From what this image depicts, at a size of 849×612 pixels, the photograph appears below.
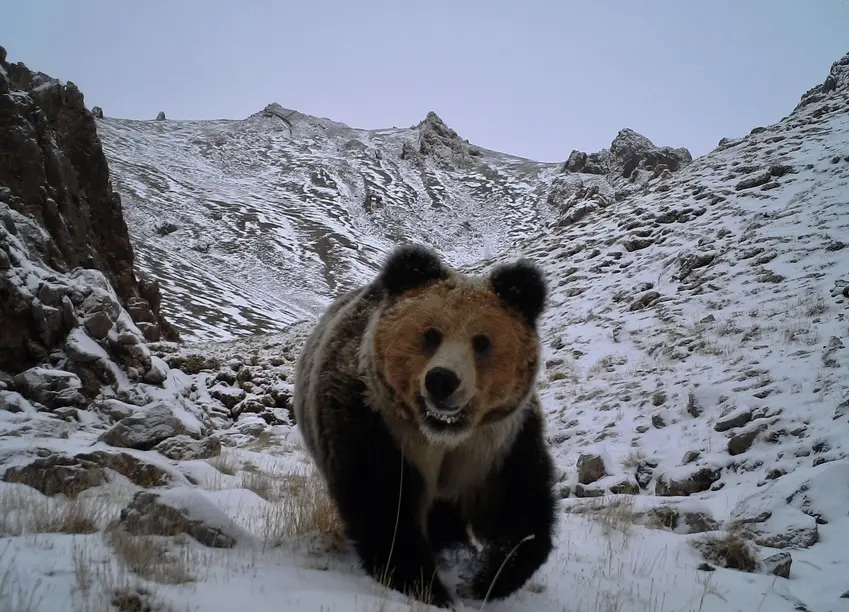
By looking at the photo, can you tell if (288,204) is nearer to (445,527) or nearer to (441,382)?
(445,527)

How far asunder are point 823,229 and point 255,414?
47.1 ft

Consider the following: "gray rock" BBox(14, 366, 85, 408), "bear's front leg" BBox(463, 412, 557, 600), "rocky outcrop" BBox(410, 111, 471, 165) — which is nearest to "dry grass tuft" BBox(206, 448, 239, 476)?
"gray rock" BBox(14, 366, 85, 408)

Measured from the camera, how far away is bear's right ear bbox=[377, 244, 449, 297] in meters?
3.65

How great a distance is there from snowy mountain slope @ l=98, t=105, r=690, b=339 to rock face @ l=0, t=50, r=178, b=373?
1296 cm


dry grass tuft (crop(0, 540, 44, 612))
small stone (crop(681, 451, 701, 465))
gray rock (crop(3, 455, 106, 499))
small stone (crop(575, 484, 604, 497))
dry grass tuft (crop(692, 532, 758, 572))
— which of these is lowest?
small stone (crop(575, 484, 604, 497))

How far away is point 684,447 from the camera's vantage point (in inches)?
280

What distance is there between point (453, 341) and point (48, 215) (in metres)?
15.7

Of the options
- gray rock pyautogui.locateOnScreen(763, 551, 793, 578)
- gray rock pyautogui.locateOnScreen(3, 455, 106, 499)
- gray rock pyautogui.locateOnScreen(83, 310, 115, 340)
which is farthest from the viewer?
gray rock pyautogui.locateOnScreen(83, 310, 115, 340)

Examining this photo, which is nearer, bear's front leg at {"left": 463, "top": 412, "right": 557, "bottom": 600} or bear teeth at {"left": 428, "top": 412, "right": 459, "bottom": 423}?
bear teeth at {"left": 428, "top": 412, "right": 459, "bottom": 423}

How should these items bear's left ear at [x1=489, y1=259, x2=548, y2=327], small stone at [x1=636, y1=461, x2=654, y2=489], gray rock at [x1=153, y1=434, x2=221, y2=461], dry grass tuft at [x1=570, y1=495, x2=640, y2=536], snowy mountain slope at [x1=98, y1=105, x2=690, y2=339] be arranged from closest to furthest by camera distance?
1. bear's left ear at [x1=489, y1=259, x2=548, y2=327]
2. dry grass tuft at [x1=570, y1=495, x2=640, y2=536]
3. small stone at [x1=636, y1=461, x2=654, y2=489]
4. gray rock at [x1=153, y1=434, x2=221, y2=461]
5. snowy mountain slope at [x1=98, y1=105, x2=690, y2=339]

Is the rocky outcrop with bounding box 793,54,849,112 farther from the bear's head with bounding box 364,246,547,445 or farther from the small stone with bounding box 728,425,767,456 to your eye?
the bear's head with bounding box 364,246,547,445

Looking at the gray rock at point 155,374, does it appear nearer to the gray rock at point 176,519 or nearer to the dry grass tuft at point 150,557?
the gray rock at point 176,519

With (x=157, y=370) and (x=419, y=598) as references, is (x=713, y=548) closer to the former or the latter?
(x=419, y=598)

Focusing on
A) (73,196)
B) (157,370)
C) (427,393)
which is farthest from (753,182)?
(73,196)
